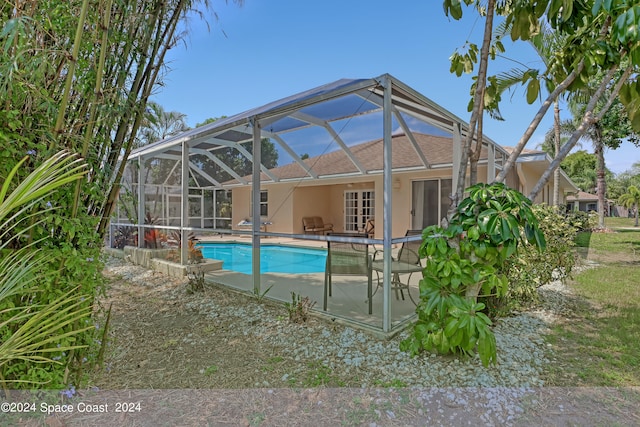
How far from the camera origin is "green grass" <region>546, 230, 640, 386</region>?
3066 mm

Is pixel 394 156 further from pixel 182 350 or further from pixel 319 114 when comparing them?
pixel 182 350

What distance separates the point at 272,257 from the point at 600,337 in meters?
9.45

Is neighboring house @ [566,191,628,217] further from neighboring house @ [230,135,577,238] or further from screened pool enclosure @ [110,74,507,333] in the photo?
screened pool enclosure @ [110,74,507,333]

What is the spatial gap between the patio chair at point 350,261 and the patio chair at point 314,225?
10276 mm

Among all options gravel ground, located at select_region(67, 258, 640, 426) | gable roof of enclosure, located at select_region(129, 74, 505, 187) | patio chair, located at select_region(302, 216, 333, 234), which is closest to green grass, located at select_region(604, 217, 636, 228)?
patio chair, located at select_region(302, 216, 333, 234)

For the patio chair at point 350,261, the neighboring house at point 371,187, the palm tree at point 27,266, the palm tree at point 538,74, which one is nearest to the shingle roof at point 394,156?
the neighboring house at point 371,187

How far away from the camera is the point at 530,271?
4.77m

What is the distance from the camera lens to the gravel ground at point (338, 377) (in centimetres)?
247

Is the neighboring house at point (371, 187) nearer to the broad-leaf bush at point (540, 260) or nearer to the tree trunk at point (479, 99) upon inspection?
the broad-leaf bush at point (540, 260)

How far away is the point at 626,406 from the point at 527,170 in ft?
37.8

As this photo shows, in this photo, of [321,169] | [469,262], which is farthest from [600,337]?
[321,169]

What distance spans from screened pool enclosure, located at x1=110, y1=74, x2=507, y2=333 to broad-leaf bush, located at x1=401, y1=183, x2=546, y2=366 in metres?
0.69

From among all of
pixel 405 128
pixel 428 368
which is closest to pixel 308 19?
pixel 405 128

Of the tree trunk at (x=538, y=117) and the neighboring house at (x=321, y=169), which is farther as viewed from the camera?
the neighboring house at (x=321, y=169)
